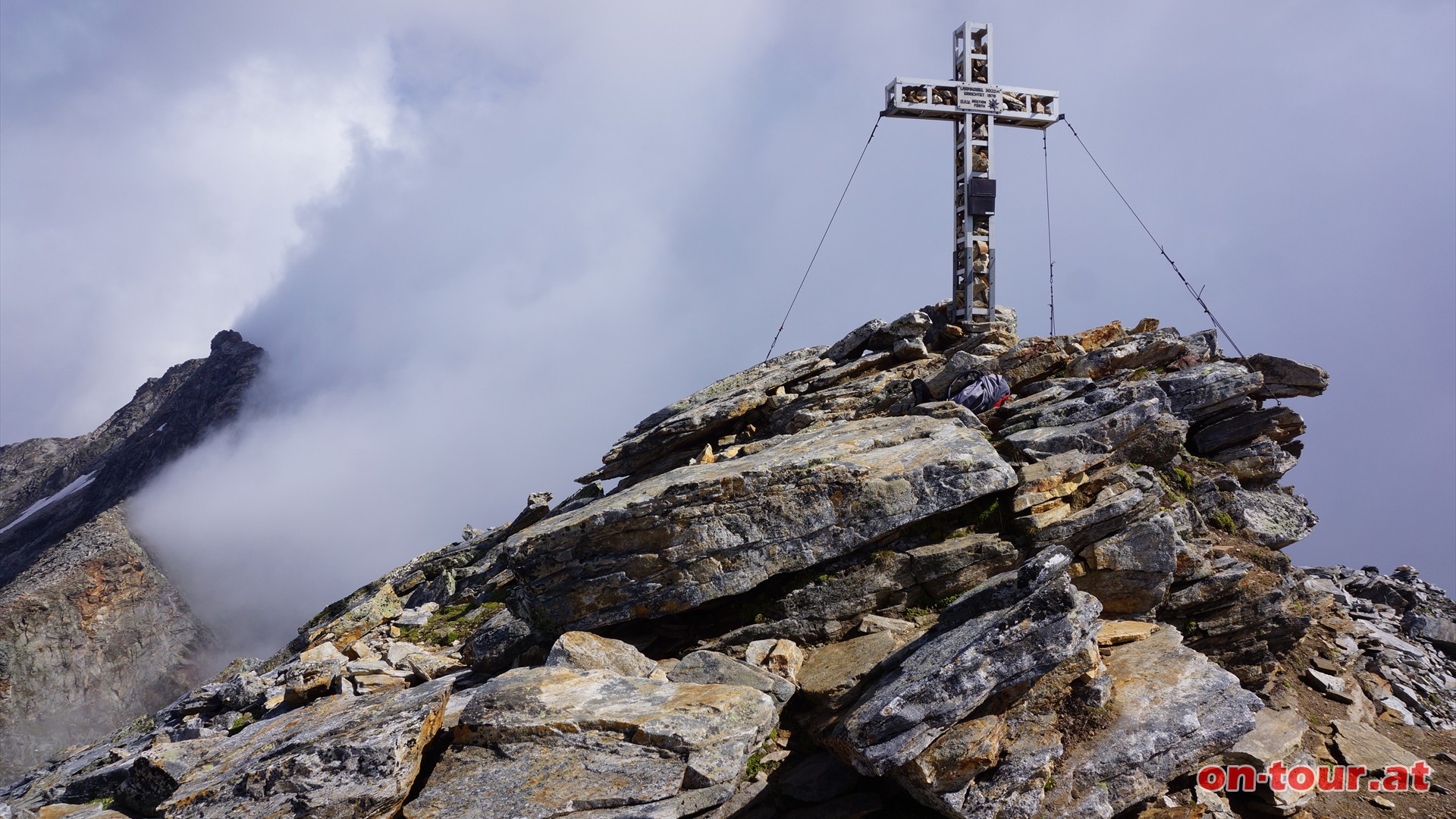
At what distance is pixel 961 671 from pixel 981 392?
10.4m

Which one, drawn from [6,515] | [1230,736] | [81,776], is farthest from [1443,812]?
[6,515]

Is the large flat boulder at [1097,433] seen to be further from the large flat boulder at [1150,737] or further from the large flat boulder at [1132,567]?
the large flat boulder at [1150,737]

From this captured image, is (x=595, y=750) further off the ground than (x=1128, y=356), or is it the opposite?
(x=1128, y=356)

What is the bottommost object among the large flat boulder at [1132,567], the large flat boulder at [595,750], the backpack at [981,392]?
the large flat boulder at [595,750]

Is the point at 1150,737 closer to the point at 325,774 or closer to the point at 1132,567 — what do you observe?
the point at 1132,567

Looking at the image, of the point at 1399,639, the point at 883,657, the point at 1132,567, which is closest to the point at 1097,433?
the point at 1132,567

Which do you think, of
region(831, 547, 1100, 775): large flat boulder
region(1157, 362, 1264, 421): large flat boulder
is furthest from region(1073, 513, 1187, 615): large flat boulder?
region(1157, 362, 1264, 421): large flat boulder

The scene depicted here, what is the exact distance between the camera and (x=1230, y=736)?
28.8ft

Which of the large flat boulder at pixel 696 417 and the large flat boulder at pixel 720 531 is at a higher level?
the large flat boulder at pixel 696 417

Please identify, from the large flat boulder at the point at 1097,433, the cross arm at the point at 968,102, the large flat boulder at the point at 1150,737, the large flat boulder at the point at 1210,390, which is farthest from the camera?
the cross arm at the point at 968,102

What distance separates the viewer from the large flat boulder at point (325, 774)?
24.6 ft

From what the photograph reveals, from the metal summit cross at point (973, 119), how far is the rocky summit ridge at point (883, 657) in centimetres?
597

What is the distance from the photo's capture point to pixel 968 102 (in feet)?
80.2

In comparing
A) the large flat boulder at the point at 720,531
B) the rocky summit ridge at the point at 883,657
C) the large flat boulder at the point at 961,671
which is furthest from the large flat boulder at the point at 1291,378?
the large flat boulder at the point at 961,671
